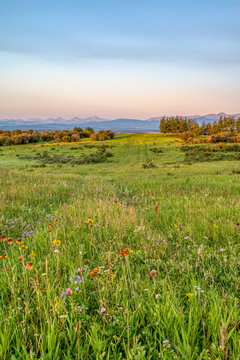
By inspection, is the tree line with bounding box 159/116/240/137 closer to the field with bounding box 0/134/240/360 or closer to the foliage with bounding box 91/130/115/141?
the foliage with bounding box 91/130/115/141

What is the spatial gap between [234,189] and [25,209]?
30.6 ft

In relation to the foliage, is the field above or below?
below

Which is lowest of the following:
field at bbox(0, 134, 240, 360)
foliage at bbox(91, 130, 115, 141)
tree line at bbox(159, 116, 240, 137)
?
field at bbox(0, 134, 240, 360)

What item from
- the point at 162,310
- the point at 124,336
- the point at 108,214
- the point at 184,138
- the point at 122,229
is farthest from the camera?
the point at 184,138

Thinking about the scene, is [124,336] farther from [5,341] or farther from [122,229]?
[122,229]

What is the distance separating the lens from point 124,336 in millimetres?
2170

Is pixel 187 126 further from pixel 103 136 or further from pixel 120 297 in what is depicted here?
pixel 120 297

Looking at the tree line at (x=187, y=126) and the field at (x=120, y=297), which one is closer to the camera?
the field at (x=120, y=297)

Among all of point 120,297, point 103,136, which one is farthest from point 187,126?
point 120,297

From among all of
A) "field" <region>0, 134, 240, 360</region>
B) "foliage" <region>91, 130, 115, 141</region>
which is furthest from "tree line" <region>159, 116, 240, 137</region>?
"field" <region>0, 134, 240, 360</region>

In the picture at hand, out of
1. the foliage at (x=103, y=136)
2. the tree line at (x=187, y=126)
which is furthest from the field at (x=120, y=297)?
the tree line at (x=187, y=126)

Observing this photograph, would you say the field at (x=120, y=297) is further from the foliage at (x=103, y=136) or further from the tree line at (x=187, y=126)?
the tree line at (x=187, y=126)

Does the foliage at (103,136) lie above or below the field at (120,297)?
above

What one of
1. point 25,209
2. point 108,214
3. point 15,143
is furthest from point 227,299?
point 15,143
